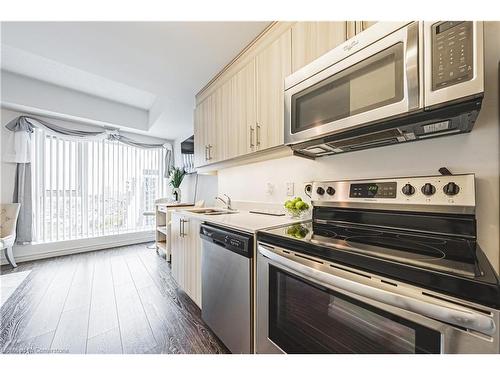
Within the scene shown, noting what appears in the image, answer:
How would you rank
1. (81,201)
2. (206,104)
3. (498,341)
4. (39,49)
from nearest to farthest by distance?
(498,341)
(39,49)
(206,104)
(81,201)

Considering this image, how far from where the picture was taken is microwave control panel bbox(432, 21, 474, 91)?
25.8 inches

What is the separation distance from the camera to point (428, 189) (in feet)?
3.04

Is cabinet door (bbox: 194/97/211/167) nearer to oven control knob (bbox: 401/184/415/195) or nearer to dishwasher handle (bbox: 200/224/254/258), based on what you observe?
dishwasher handle (bbox: 200/224/254/258)

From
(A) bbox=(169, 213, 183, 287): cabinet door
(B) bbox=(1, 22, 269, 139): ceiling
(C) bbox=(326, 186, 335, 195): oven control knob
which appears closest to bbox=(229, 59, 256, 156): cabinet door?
(B) bbox=(1, 22, 269, 139): ceiling

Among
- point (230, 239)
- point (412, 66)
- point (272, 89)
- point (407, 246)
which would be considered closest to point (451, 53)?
point (412, 66)

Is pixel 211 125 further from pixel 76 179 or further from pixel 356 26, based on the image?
pixel 76 179

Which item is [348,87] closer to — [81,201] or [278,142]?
[278,142]

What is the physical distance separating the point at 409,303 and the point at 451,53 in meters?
0.83

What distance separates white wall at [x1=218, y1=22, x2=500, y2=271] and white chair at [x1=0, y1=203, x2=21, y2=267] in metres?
3.91
